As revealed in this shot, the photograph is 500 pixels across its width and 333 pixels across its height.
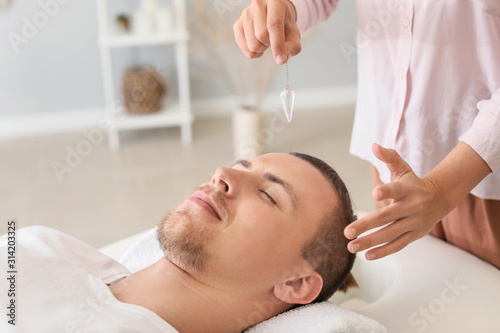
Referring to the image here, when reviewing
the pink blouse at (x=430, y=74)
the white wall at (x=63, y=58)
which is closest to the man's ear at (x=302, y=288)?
the pink blouse at (x=430, y=74)

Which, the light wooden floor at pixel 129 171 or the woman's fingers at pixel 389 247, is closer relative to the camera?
the woman's fingers at pixel 389 247

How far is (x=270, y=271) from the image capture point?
1305 mm

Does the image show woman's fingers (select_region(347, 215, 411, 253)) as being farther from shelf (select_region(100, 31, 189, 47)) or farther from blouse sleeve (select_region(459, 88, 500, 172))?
shelf (select_region(100, 31, 189, 47))

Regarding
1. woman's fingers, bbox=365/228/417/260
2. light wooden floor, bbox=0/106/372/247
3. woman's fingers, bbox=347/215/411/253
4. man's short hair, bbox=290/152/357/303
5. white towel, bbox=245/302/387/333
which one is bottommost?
light wooden floor, bbox=0/106/372/247

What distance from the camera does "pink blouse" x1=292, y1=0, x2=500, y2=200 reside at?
1360 millimetres

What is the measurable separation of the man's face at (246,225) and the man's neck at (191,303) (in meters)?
0.03

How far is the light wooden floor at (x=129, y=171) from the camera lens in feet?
10.1

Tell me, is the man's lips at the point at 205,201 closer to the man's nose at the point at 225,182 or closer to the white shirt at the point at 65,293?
the man's nose at the point at 225,182

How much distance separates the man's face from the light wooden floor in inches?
65.0

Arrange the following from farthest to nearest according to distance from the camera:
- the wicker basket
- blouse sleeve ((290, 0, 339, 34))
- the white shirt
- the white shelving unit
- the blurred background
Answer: the wicker basket → the white shelving unit → the blurred background → blouse sleeve ((290, 0, 339, 34)) → the white shirt

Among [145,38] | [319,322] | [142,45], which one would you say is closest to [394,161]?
[319,322]

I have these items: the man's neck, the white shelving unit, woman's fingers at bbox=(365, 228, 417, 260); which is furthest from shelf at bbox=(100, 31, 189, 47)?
woman's fingers at bbox=(365, 228, 417, 260)

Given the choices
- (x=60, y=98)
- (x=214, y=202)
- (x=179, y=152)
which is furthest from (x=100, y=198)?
(x=214, y=202)

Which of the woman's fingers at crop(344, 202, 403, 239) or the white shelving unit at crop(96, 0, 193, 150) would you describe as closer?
the woman's fingers at crop(344, 202, 403, 239)
